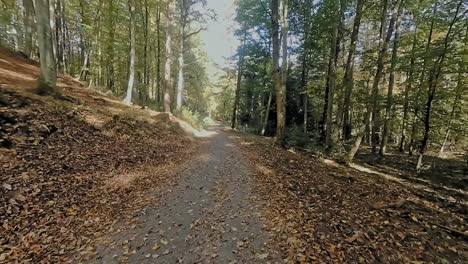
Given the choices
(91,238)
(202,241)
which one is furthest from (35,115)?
(202,241)

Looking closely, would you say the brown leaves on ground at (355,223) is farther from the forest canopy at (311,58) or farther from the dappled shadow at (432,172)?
the forest canopy at (311,58)

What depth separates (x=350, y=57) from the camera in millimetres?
11219

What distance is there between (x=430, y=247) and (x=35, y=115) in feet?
31.8

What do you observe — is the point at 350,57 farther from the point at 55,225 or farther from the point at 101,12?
the point at 101,12

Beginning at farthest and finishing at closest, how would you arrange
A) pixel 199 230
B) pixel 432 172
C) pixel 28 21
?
pixel 28 21, pixel 432 172, pixel 199 230

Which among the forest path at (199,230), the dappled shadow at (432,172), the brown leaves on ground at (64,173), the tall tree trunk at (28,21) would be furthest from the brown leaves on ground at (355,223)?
the tall tree trunk at (28,21)

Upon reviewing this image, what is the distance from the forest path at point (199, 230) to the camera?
4055 mm

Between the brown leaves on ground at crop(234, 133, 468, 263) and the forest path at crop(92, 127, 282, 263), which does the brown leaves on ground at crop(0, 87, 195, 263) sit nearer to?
the forest path at crop(92, 127, 282, 263)

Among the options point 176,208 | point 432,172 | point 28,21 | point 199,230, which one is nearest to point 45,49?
point 176,208

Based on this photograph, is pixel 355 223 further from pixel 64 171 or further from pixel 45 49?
pixel 45 49

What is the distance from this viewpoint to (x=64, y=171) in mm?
6148

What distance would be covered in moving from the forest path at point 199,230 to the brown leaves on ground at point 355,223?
1.47 ft

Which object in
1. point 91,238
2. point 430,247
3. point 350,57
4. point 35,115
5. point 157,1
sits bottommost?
point 91,238

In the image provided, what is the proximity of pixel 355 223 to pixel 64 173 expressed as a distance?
6.48 m
